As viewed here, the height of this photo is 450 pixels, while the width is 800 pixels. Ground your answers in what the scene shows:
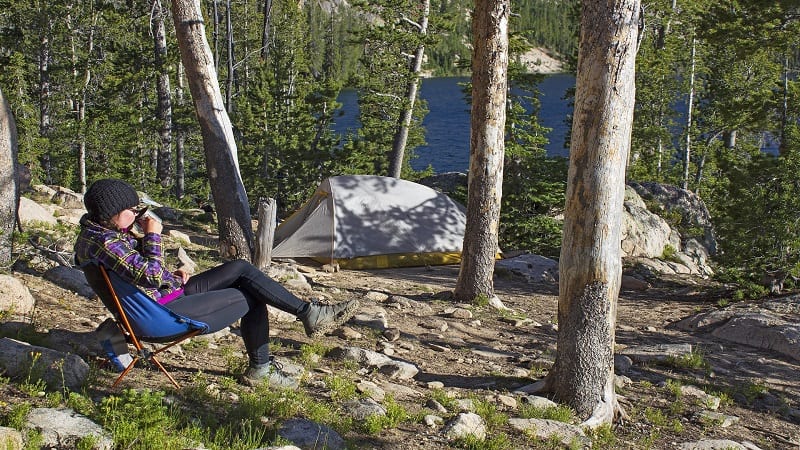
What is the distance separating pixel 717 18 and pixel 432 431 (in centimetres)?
1134

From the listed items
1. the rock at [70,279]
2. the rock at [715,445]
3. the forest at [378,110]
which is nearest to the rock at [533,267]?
the forest at [378,110]

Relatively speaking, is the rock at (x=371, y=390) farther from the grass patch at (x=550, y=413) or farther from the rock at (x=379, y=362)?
the grass patch at (x=550, y=413)

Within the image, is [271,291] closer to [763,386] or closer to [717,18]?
→ [763,386]

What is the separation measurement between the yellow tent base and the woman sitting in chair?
20.3 feet

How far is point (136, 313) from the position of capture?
383cm

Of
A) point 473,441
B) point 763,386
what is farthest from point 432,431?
point 763,386

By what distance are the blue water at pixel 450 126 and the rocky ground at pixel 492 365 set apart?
40.6 feet

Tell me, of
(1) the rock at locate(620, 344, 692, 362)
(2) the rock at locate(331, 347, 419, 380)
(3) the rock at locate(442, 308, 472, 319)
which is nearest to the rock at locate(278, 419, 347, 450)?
(2) the rock at locate(331, 347, 419, 380)

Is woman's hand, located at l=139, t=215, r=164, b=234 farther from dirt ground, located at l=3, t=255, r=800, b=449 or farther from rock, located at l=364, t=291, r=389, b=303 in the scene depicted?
rock, located at l=364, t=291, r=389, b=303

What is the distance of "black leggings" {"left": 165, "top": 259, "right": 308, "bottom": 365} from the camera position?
13.5ft

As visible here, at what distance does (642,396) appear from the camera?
5254 millimetres

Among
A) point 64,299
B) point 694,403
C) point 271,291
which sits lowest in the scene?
point 694,403

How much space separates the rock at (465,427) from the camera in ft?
13.0

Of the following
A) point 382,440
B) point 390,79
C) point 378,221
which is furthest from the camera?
point 390,79
